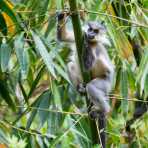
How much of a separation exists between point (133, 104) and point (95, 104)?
48.3 inches

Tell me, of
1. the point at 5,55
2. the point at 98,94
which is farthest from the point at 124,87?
the point at 5,55

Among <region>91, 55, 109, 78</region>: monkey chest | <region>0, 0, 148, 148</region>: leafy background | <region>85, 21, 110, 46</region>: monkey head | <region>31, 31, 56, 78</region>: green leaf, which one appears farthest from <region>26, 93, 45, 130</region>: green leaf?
<region>31, 31, 56, 78</region>: green leaf

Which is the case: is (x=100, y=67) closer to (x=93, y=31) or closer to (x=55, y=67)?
(x=93, y=31)

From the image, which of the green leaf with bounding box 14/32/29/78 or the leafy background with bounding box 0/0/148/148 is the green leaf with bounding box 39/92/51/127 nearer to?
the leafy background with bounding box 0/0/148/148

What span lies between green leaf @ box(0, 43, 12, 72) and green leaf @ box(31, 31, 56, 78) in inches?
6.9

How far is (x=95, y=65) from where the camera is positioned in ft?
10.8

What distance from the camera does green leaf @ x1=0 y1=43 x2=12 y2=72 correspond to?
9.29 feet

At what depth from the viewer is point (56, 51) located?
10.1ft

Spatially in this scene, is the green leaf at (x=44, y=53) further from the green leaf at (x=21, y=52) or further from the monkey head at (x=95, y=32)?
the monkey head at (x=95, y=32)

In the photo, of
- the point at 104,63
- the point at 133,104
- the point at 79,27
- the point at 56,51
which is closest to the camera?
the point at 79,27

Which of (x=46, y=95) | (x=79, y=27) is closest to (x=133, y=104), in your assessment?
(x=46, y=95)

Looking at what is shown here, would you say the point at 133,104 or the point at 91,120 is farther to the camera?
the point at 133,104

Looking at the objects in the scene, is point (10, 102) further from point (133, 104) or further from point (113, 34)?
point (133, 104)

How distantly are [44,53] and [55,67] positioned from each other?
204 millimetres
